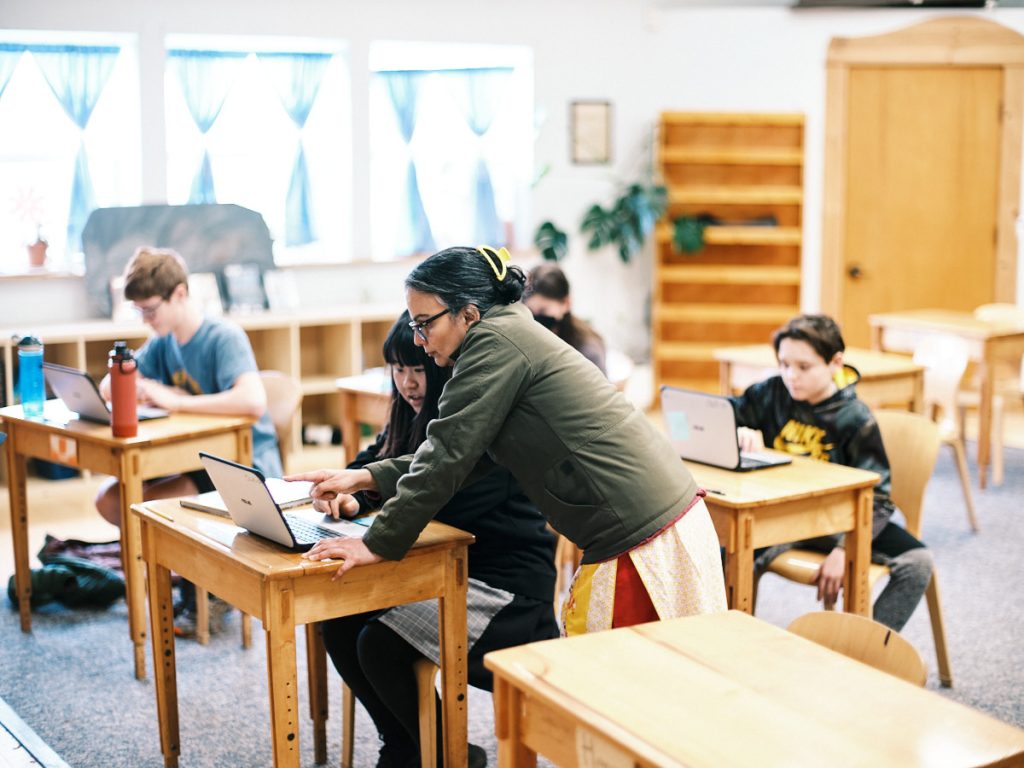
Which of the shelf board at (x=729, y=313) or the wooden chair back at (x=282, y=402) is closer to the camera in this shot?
the wooden chair back at (x=282, y=402)

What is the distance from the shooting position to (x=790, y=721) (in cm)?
175

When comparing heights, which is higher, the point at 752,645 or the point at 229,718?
the point at 752,645

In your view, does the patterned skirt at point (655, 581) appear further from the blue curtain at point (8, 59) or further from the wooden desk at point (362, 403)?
the blue curtain at point (8, 59)

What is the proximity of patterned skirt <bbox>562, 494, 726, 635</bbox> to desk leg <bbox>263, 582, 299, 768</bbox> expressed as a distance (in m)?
0.57

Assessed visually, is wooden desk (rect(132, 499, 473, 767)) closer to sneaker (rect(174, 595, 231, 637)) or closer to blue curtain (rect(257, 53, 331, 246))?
sneaker (rect(174, 595, 231, 637))

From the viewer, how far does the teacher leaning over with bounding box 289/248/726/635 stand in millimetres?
2324

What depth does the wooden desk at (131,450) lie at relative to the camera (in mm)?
3613

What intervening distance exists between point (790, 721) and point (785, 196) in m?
6.31

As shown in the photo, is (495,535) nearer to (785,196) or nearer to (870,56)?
(785,196)

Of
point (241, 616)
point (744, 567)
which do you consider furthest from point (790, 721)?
point (241, 616)

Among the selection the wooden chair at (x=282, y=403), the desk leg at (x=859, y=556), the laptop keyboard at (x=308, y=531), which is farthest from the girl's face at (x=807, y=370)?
the wooden chair at (x=282, y=403)

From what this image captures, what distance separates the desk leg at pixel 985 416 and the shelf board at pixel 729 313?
182 centimetres

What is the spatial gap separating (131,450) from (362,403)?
1249 millimetres

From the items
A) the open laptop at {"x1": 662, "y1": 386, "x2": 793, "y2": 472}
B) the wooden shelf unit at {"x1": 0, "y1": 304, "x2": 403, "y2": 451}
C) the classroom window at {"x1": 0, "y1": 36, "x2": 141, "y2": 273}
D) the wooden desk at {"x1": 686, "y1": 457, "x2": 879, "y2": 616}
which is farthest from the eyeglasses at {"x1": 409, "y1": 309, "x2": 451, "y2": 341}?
the classroom window at {"x1": 0, "y1": 36, "x2": 141, "y2": 273}
